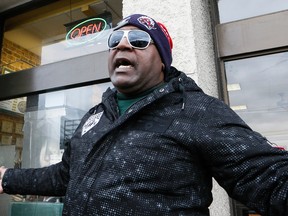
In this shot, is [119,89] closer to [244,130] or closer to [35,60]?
[244,130]

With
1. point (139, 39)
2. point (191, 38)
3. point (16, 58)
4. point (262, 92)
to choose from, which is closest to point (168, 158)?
point (139, 39)

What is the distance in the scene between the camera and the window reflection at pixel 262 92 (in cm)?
244

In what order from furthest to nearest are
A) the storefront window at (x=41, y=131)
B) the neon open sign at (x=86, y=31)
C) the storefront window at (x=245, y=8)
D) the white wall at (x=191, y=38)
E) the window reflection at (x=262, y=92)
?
the neon open sign at (x=86, y=31), the storefront window at (x=41, y=131), the storefront window at (x=245, y=8), the window reflection at (x=262, y=92), the white wall at (x=191, y=38)

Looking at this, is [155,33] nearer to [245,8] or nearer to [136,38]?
[136,38]

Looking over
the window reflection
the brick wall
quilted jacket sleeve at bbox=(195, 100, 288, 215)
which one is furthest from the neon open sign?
quilted jacket sleeve at bbox=(195, 100, 288, 215)

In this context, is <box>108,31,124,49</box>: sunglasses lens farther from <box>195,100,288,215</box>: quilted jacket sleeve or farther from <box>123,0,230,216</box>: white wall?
<box>123,0,230,216</box>: white wall

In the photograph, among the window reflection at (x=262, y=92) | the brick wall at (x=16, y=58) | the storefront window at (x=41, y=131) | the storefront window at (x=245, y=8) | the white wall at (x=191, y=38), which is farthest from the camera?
the brick wall at (x=16, y=58)

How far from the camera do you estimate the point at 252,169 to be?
0.97 metres

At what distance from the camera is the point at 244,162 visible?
0.99 m

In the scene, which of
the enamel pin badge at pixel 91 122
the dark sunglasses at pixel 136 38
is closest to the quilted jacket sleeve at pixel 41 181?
the enamel pin badge at pixel 91 122

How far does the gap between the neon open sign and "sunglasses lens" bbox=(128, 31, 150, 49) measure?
2090mm

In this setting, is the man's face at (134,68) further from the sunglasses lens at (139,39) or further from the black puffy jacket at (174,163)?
the black puffy jacket at (174,163)

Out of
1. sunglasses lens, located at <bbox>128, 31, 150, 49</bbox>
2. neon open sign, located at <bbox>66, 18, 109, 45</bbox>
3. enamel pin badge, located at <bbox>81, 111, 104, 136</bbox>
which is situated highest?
neon open sign, located at <bbox>66, 18, 109, 45</bbox>

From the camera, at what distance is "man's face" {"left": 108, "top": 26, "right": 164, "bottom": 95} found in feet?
4.36
